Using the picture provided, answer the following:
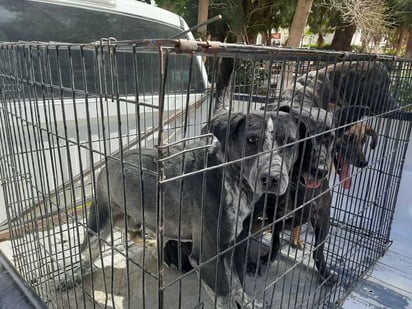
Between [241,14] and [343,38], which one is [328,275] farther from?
[343,38]

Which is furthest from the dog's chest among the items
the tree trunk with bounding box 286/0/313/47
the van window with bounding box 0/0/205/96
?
the tree trunk with bounding box 286/0/313/47

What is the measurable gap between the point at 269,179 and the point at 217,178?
0.31 metres

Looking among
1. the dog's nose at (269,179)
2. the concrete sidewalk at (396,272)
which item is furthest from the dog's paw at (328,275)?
the dog's nose at (269,179)

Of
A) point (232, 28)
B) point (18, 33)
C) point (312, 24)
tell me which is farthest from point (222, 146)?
point (312, 24)

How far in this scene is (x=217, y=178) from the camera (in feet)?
4.47

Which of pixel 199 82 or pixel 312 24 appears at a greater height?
pixel 312 24

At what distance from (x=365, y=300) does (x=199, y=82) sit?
75.4 inches

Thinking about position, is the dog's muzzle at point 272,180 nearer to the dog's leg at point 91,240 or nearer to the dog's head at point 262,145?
the dog's head at point 262,145

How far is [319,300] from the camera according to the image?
163cm

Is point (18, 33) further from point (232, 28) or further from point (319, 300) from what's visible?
point (232, 28)

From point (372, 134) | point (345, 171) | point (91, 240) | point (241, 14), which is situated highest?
point (241, 14)

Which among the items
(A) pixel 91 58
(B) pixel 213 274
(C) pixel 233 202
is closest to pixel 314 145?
(C) pixel 233 202

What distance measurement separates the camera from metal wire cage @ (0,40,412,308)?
1081 millimetres

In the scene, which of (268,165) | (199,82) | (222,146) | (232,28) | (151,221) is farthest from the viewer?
(232,28)
